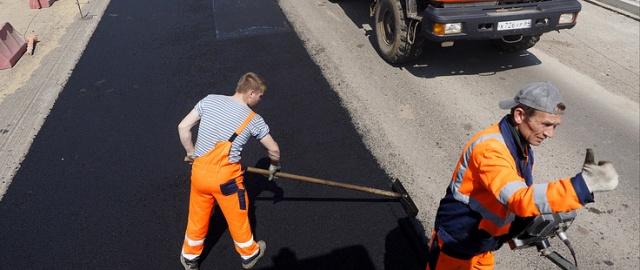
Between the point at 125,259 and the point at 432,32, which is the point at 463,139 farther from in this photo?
the point at 125,259

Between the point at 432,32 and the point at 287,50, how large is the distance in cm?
256

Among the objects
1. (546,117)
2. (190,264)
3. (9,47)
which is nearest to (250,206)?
(190,264)

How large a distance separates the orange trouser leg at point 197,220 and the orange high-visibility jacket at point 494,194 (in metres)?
1.72

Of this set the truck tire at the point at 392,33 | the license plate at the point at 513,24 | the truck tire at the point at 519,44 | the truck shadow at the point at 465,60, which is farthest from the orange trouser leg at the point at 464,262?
the truck tire at the point at 519,44

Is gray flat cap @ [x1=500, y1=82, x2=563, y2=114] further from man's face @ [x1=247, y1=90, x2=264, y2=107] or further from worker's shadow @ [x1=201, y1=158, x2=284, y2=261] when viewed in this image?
worker's shadow @ [x1=201, y1=158, x2=284, y2=261]

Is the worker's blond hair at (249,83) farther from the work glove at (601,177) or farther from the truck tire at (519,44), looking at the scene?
the truck tire at (519,44)

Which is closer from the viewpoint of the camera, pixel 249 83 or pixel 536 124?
pixel 536 124

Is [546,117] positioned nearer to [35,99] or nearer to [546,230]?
[546,230]

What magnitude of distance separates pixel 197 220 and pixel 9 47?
6277 millimetres

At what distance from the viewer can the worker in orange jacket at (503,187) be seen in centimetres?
193

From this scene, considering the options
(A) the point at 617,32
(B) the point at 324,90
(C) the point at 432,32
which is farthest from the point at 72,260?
(A) the point at 617,32

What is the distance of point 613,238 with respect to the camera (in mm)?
3889

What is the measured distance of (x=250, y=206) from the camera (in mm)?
4266

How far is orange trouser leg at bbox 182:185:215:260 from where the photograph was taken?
10.8 feet
